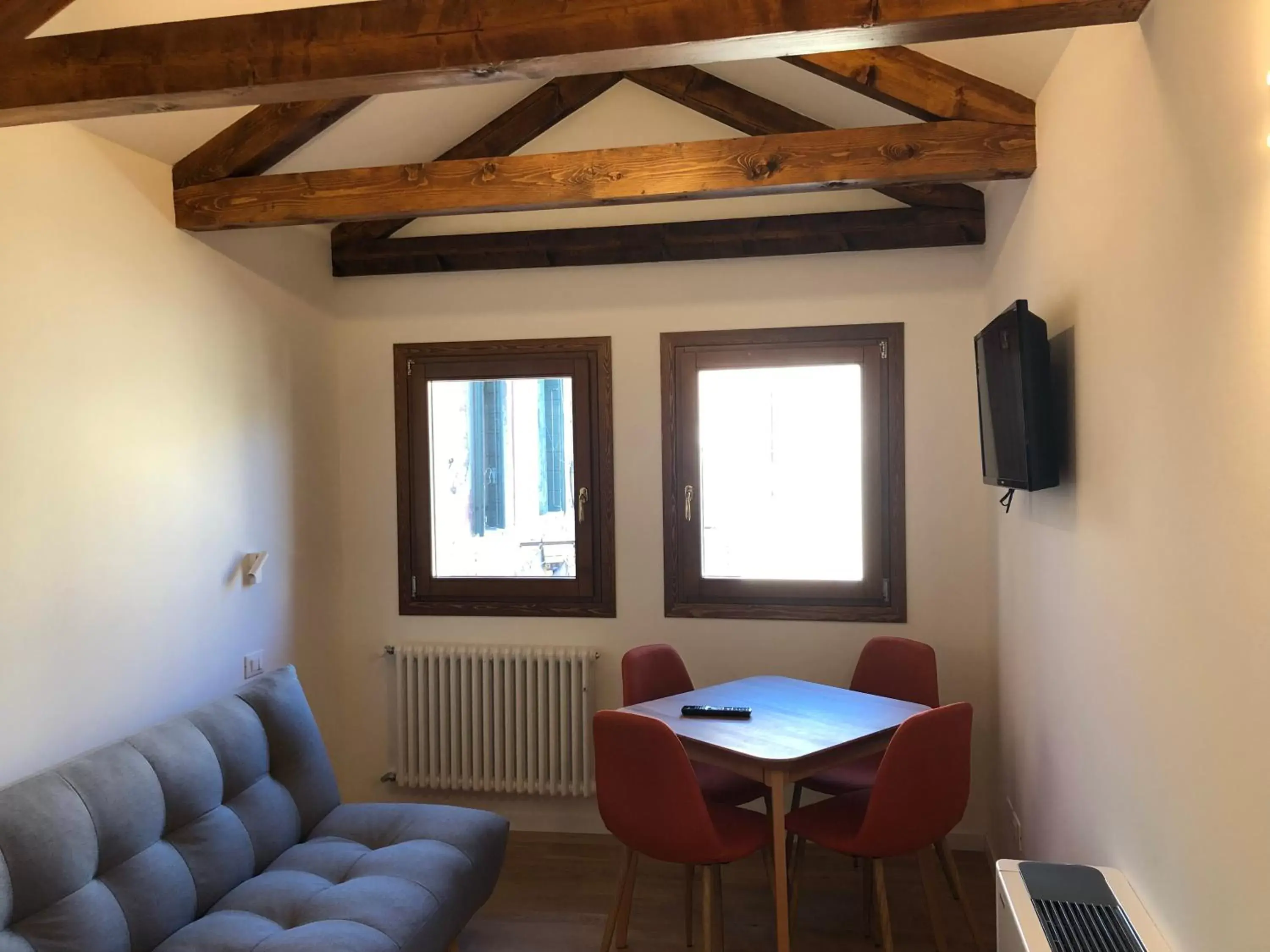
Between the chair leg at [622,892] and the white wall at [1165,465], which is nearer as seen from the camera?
the white wall at [1165,465]

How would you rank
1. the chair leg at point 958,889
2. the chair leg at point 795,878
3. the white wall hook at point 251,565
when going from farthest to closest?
1. the white wall hook at point 251,565
2. the chair leg at point 795,878
3. the chair leg at point 958,889

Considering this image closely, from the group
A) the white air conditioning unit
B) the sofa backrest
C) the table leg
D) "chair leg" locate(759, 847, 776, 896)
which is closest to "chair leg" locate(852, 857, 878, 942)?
"chair leg" locate(759, 847, 776, 896)

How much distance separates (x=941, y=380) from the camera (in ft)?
12.2

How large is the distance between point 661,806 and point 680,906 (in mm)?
1035

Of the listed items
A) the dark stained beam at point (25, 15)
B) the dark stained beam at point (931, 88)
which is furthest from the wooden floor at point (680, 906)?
the dark stained beam at point (25, 15)

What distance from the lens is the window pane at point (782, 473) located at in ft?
12.6

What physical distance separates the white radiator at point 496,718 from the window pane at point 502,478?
40 centimetres

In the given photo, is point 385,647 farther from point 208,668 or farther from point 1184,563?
point 1184,563

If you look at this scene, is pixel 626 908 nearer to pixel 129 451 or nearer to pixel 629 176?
pixel 129 451

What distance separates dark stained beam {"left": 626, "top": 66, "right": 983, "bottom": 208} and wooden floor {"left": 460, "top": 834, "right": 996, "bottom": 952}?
9.05ft

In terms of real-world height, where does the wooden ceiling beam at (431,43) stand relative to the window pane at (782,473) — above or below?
above

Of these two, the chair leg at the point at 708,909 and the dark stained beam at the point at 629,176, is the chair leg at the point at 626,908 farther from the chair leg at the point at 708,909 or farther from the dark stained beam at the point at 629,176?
the dark stained beam at the point at 629,176

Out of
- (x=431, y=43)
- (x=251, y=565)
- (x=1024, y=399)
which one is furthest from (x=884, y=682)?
(x=431, y=43)

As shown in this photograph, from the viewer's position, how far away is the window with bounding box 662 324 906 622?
3.78 meters
